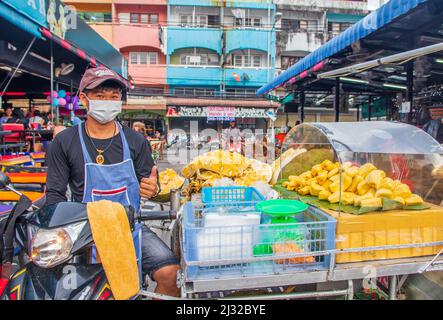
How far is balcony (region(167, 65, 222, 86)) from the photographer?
25.5 m

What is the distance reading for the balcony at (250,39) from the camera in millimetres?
25484

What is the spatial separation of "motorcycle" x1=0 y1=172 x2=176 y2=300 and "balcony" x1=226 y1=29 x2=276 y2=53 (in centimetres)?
2571

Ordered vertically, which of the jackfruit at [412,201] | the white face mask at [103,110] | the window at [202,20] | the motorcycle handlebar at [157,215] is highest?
the window at [202,20]

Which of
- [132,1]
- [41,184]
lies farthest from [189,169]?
[132,1]

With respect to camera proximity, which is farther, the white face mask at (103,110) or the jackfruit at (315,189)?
the jackfruit at (315,189)

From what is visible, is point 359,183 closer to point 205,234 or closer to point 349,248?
point 349,248

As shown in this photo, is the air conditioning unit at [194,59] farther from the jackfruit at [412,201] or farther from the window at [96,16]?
the jackfruit at [412,201]

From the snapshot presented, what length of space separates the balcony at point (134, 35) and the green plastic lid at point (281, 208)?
25.8 m

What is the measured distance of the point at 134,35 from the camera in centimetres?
2520

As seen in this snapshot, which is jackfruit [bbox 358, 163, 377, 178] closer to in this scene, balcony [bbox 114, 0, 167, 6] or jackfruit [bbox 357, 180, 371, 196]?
jackfruit [bbox 357, 180, 371, 196]

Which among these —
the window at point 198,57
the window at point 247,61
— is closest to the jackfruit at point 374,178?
the window at point 198,57

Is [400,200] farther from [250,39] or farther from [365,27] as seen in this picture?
[250,39]
